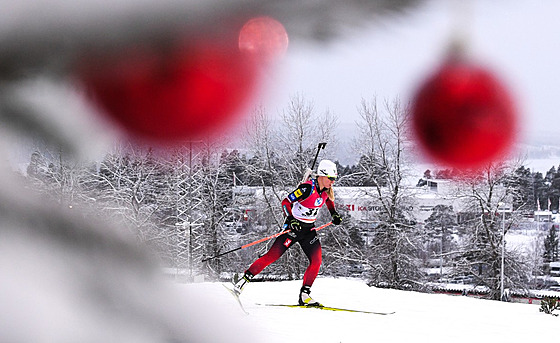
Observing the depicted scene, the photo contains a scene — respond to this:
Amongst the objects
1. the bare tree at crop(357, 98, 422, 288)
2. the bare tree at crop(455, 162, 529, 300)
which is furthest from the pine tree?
the bare tree at crop(357, 98, 422, 288)

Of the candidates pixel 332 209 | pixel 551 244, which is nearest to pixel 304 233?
pixel 332 209

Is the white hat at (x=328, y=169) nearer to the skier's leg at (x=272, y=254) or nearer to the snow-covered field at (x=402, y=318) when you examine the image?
the skier's leg at (x=272, y=254)

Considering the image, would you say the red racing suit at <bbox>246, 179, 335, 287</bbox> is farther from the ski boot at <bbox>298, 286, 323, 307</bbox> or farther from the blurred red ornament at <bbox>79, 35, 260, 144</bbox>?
the blurred red ornament at <bbox>79, 35, 260, 144</bbox>

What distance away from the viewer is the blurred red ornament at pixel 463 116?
0.94 feet

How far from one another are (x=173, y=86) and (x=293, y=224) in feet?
7.87

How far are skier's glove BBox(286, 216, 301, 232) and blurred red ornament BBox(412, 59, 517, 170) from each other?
226 cm

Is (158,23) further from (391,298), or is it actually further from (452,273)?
(452,273)

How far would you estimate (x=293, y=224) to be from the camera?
2.57 m

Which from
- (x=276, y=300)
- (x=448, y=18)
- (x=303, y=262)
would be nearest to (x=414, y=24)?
(x=448, y=18)

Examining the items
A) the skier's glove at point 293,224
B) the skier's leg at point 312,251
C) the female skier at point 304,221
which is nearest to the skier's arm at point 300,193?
the female skier at point 304,221

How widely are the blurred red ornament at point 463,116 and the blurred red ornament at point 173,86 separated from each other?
0.43ft

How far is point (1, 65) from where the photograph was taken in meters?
0.16

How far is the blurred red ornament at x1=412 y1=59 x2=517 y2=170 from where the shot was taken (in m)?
0.29

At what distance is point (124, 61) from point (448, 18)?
116 mm
